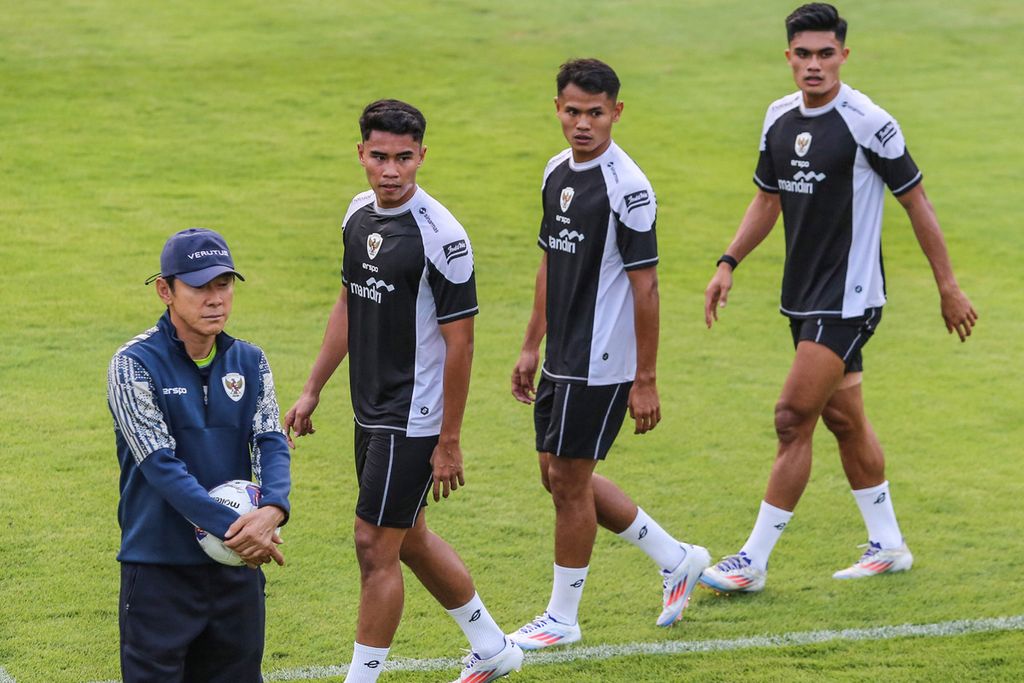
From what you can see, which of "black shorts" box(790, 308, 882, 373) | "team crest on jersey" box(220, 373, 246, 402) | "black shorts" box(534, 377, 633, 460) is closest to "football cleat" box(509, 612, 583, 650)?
"black shorts" box(534, 377, 633, 460)

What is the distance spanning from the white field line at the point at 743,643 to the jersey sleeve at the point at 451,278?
1.45 m

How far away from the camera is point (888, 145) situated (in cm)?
629

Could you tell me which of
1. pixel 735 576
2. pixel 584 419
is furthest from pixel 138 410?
pixel 735 576

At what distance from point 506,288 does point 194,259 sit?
7.31 m

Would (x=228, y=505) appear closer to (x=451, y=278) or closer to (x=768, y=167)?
(x=451, y=278)

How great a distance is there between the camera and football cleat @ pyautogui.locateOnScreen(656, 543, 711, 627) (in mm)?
6103

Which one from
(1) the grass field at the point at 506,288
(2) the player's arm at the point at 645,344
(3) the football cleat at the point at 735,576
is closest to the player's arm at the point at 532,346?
(2) the player's arm at the point at 645,344

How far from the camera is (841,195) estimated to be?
21.0ft

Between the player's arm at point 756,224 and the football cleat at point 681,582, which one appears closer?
the football cleat at point 681,582

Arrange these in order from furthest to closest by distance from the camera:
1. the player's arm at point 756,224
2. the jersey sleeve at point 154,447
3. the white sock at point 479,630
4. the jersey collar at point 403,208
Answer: the player's arm at point 756,224 < the white sock at point 479,630 < the jersey collar at point 403,208 < the jersey sleeve at point 154,447

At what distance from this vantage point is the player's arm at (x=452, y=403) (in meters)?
5.14

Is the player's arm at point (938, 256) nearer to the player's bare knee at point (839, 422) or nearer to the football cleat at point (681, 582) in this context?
the player's bare knee at point (839, 422)

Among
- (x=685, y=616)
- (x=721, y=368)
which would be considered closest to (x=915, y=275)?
(x=721, y=368)

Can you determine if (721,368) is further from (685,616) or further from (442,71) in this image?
(442,71)
